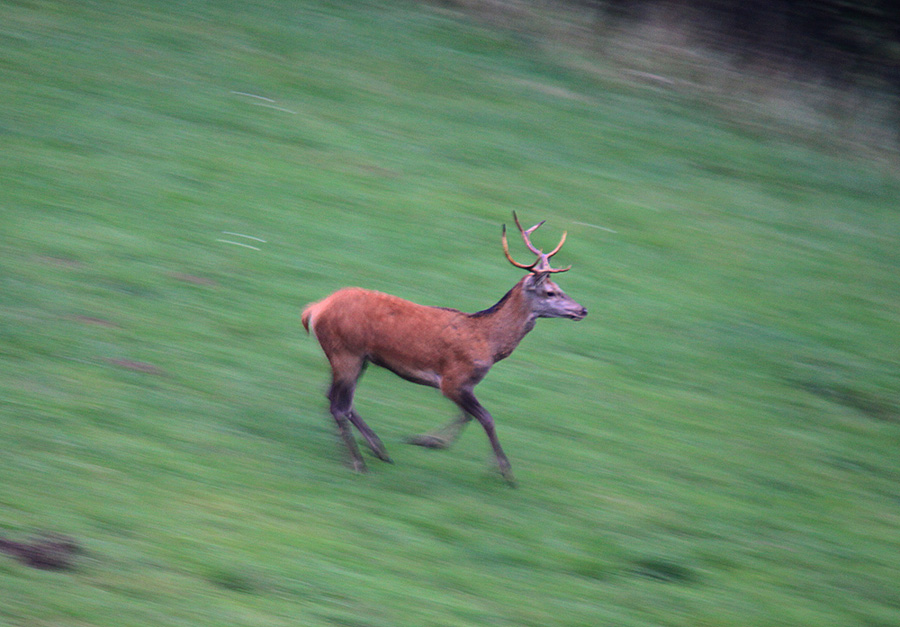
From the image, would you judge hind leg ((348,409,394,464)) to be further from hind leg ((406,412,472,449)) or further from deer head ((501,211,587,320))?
deer head ((501,211,587,320))

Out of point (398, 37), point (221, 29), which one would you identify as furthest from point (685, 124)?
point (221, 29)

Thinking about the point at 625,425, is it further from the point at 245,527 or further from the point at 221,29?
the point at 221,29

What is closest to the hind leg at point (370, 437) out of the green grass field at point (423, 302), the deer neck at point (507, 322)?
the green grass field at point (423, 302)

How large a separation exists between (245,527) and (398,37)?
41.6ft

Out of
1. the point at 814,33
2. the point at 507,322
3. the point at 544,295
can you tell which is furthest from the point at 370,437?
the point at 814,33

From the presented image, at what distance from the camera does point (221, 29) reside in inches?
655

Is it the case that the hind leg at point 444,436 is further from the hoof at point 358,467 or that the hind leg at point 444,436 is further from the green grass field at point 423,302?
the hoof at point 358,467

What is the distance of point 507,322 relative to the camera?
8.09 m

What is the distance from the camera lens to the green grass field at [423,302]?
6.54 m

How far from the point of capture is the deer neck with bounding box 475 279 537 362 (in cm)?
803

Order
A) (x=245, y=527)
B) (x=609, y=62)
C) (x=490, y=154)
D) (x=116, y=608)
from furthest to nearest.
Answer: (x=609, y=62)
(x=490, y=154)
(x=245, y=527)
(x=116, y=608)

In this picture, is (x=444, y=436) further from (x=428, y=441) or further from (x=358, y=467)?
(x=358, y=467)

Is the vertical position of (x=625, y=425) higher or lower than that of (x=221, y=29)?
lower

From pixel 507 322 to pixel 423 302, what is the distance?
264 centimetres
